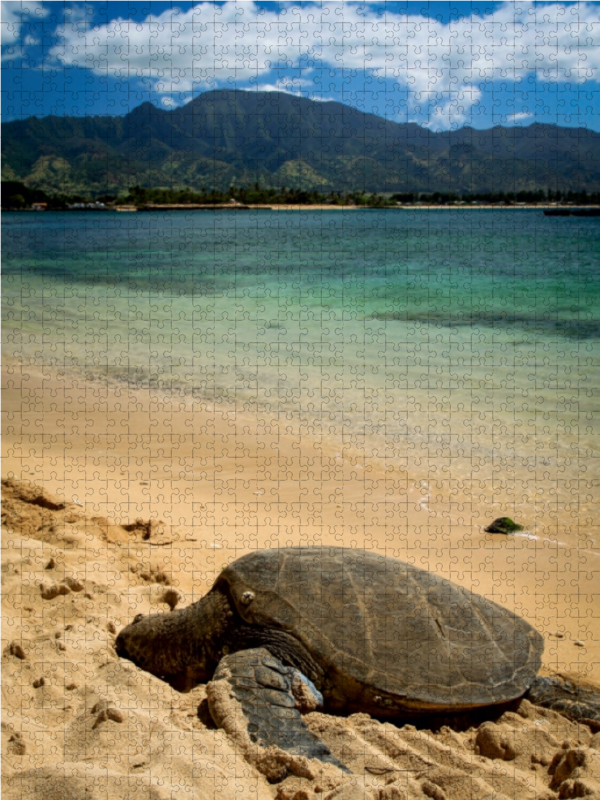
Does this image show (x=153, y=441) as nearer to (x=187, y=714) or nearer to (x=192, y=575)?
(x=192, y=575)

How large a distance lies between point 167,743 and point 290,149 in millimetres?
21597

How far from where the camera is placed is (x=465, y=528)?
5.87 m

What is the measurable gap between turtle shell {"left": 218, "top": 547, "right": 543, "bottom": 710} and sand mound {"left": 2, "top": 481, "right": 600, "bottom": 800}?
0.20 metres

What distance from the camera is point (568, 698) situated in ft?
11.8

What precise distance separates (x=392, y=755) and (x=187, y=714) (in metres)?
1.10

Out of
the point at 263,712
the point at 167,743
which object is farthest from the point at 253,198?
the point at 167,743

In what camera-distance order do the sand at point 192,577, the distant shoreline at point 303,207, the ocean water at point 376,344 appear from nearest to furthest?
the sand at point 192,577
the ocean water at point 376,344
the distant shoreline at point 303,207

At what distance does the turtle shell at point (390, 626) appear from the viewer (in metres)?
3.43

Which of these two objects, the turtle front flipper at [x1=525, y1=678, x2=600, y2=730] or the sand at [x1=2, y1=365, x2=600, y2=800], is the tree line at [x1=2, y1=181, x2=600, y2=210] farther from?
the turtle front flipper at [x1=525, y1=678, x2=600, y2=730]

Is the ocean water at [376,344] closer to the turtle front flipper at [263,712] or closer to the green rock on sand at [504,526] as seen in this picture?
the green rock on sand at [504,526]

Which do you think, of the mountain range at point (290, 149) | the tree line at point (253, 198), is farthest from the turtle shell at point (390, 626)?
the tree line at point (253, 198)

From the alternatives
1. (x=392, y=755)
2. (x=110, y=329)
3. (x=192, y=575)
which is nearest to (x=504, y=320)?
(x=110, y=329)

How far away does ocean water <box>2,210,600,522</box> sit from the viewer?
25.7 ft

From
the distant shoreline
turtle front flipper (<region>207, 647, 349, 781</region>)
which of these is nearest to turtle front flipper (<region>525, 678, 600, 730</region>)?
turtle front flipper (<region>207, 647, 349, 781</region>)
